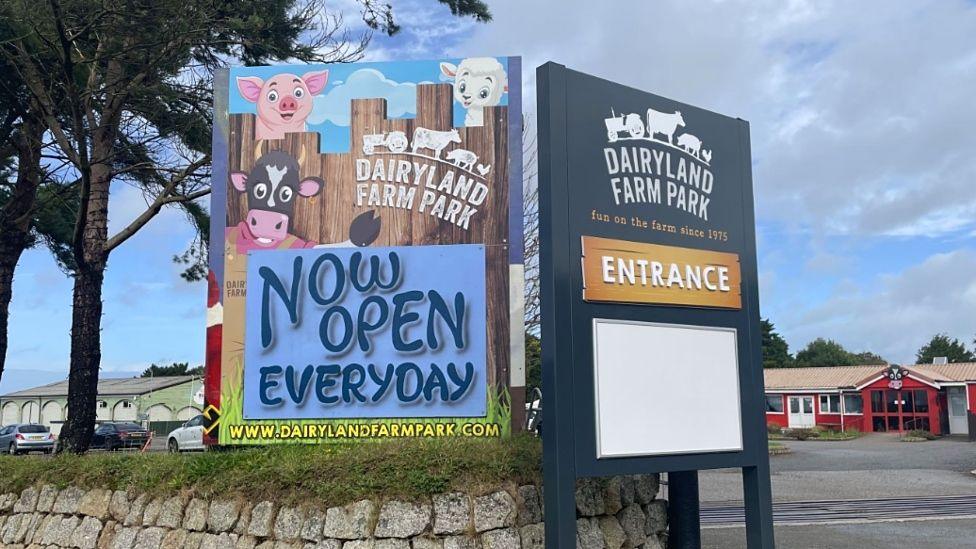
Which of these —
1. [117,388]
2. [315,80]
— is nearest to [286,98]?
[315,80]

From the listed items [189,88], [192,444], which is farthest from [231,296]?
[192,444]

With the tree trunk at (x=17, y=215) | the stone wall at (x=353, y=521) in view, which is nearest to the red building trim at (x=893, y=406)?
the tree trunk at (x=17, y=215)

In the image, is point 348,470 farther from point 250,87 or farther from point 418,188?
point 250,87

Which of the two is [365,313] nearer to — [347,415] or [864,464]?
[347,415]

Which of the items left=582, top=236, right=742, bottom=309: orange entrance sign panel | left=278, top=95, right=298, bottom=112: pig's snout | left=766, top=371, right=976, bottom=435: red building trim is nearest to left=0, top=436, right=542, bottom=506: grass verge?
left=582, top=236, right=742, bottom=309: orange entrance sign panel

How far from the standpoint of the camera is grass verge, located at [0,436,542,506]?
7031 millimetres

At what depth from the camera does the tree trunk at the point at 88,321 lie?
12070mm

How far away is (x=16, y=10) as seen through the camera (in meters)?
11.2

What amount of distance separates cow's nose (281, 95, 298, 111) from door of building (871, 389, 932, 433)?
141 feet


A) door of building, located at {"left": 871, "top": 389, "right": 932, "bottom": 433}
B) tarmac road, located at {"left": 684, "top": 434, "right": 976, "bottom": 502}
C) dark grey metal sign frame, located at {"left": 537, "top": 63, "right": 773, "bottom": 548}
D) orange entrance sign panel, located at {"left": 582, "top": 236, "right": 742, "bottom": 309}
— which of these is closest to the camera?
dark grey metal sign frame, located at {"left": 537, "top": 63, "right": 773, "bottom": 548}

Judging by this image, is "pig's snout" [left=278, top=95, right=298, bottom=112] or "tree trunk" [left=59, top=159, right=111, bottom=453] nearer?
"pig's snout" [left=278, top=95, right=298, bottom=112]

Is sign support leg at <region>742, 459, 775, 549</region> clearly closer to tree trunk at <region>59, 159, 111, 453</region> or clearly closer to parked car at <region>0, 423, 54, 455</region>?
tree trunk at <region>59, 159, 111, 453</region>

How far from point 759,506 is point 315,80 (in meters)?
5.99

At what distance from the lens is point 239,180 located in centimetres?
893
